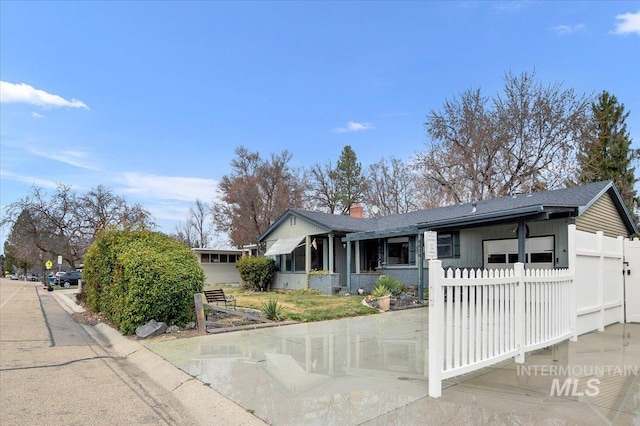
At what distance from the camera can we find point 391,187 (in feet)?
136

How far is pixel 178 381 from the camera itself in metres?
5.57

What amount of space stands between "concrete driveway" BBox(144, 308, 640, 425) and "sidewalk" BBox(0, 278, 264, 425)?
26cm

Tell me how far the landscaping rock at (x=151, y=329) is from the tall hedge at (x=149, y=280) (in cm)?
20

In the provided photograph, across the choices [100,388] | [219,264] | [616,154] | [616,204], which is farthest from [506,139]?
[100,388]

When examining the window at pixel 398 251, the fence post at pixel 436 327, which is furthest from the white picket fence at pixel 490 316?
the window at pixel 398 251

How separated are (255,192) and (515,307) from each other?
33859 mm

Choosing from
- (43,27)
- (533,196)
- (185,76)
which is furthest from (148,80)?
(533,196)

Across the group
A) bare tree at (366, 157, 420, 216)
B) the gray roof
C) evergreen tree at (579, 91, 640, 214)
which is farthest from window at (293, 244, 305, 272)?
evergreen tree at (579, 91, 640, 214)

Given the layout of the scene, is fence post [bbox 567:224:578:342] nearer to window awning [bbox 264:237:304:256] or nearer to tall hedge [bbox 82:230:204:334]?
tall hedge [bbox 82:230:204:334]

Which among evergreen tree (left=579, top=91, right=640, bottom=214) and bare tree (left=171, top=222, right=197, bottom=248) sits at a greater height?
evergreen tree (left=579, top=91, right=640, bottom=214)

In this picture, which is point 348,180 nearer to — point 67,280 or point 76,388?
point 67,280

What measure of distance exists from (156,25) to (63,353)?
37.0ft

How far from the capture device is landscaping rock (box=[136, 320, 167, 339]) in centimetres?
842

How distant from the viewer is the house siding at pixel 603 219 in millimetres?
13414
